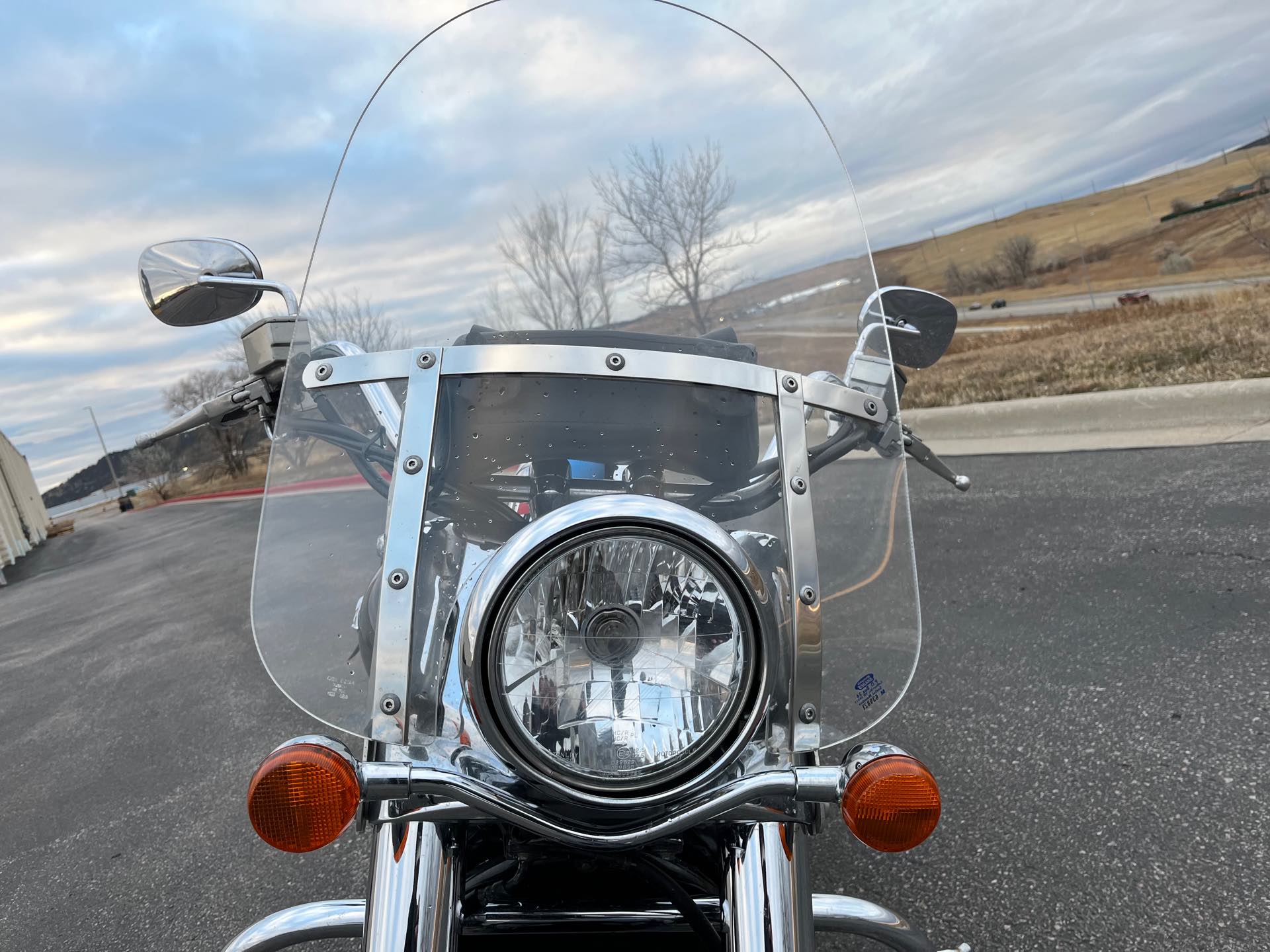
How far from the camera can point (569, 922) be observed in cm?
136

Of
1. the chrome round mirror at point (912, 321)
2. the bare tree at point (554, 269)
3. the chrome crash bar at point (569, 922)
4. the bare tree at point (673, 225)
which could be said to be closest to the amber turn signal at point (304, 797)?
the chrome crash bar at point (569, 922)

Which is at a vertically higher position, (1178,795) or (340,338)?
(340,338)

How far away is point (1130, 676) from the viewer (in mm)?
3102

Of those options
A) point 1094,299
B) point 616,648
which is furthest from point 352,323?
point 1094,299

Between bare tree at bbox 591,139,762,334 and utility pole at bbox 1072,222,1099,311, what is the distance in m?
19.6

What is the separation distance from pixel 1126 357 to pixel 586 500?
9587 mm

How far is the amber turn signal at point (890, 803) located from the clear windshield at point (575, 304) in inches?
8.2

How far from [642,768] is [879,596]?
627 millimetres

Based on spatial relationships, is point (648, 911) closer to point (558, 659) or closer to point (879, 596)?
point (558, 659)

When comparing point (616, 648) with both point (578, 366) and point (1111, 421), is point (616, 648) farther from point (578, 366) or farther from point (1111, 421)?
point (1111, 421)

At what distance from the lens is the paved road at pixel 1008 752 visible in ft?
6.97

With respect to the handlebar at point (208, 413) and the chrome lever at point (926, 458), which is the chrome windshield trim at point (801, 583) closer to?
the chrome lever at point (926, 458)

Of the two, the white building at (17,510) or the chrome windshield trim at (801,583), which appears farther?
the white building at (17,510)

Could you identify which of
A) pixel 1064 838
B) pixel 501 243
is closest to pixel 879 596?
pixel 501 243
